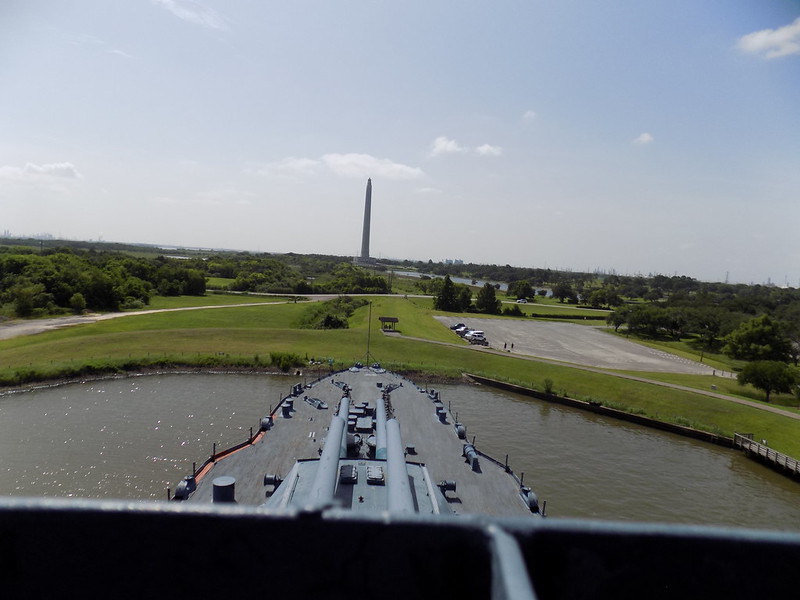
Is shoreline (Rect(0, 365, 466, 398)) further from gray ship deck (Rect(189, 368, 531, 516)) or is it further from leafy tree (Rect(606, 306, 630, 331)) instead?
leafy tree (Rect(606, 306, 630, 331))

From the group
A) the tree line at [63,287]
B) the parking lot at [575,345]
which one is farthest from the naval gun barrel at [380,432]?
the tree line at [63,287]

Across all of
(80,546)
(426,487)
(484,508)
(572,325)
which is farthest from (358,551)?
(572,325)

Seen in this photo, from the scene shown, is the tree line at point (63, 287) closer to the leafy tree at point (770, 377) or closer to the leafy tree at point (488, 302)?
the leafy tree at point (488, 302)

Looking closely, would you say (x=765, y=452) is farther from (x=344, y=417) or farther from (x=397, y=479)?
Result: (x=397, y=479)

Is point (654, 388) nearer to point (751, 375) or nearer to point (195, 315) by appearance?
point (751, 375)

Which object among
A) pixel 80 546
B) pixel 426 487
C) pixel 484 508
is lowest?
pixel 484 508

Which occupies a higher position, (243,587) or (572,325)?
(243,587)

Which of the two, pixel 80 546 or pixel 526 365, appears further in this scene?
pixel 526 365
